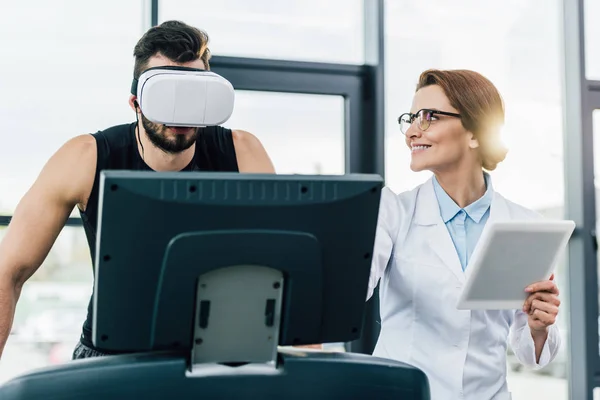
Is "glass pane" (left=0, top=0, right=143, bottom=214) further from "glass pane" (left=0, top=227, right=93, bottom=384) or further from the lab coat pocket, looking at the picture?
the lab coat pocket

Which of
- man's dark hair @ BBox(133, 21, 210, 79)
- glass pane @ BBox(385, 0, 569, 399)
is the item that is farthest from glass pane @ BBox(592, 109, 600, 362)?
A: man's dark hair @ BBox(133, 21, 210, 79)

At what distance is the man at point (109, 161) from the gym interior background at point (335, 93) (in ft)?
3.38

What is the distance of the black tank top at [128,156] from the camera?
1.63 meters

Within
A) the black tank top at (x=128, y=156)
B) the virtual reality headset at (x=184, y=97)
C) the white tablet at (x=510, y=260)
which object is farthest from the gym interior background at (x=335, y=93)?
the virtual reality headset at (x=184, y=97)

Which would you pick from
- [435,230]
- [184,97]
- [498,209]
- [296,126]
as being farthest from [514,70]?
[184,97]

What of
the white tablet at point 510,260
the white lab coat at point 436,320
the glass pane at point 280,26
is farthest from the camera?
the glass pane at point 280,26

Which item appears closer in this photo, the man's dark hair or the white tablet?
the white tablet

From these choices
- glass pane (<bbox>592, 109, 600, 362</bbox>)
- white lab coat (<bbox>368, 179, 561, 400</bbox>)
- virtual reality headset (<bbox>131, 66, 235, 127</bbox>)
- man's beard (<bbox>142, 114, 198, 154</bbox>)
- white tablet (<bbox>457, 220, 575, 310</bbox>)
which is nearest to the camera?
virtual reality headset (<bbox>131, 66, 235, 127</bbox>)

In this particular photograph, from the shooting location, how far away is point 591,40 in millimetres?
3342

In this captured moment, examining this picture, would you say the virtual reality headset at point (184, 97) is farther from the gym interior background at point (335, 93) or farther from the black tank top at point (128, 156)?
the gym interior background at point (335, 93)

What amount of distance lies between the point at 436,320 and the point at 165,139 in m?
0.72

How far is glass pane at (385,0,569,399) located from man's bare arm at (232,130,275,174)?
1409mm

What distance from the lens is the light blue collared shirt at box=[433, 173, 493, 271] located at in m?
1.73

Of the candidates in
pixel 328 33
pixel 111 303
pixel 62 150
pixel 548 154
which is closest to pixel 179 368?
pixel 111 303
